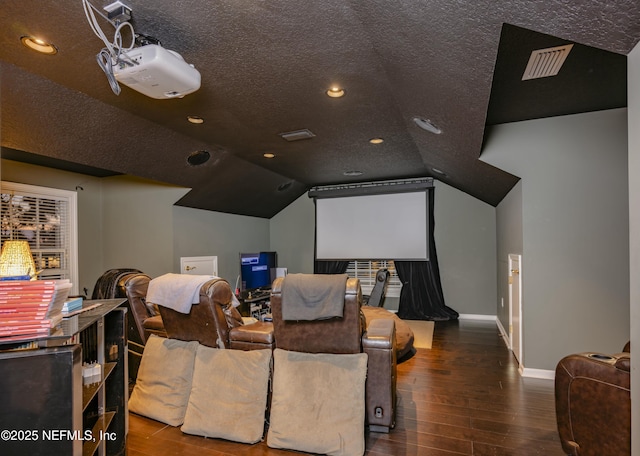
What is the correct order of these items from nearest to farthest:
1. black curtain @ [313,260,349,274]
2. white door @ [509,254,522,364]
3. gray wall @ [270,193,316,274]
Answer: white door @ [509,254,522,364], black curtain @ [313,260,349,274], gray wall @ [270,193,316,274]

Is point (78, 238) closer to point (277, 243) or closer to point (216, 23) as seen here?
point (277, 243)

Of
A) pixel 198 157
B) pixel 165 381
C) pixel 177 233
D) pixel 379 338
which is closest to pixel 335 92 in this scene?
pixel 379 338

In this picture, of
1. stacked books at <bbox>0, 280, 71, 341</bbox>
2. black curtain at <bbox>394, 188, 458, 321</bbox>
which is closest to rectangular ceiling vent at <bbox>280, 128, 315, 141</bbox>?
stacked books at <bbox>0, 280, 71, 341</bbox>

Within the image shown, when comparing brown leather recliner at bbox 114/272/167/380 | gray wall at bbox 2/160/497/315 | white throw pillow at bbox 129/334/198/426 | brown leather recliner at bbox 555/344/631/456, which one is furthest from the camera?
gray wall at bbox 2/160/497/315

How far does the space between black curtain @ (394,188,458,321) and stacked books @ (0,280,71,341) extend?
6197mm

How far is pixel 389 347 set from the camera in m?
2.59

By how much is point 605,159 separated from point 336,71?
2887 mm

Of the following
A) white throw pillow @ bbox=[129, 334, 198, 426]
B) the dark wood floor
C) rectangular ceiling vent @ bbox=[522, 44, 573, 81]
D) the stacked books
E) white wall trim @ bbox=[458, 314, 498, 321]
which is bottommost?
white wall trim @ bbox=[458, 314, 498, 321]

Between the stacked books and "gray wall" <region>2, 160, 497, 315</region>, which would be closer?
the stacked books

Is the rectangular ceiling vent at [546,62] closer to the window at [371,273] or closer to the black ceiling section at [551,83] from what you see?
the black ceiling section at [551,83]

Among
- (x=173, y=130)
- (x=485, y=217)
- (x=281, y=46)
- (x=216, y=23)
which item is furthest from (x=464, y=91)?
(x=485, y=217)

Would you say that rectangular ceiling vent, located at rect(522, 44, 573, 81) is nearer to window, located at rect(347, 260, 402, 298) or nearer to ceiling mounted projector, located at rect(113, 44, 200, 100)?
ceiling mounted projector, located at rect(113, 44, 200, 100)

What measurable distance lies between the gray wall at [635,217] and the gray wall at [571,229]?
2.48 m

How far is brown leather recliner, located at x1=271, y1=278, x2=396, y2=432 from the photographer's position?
255 centimetres
